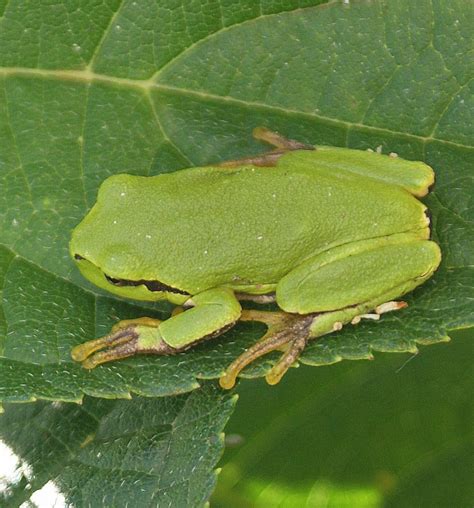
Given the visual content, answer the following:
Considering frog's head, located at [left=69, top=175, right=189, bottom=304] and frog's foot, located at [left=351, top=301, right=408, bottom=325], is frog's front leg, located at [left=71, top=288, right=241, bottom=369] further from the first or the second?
frog's foot, located at [left=351, top=301, right=408, bottom=325]

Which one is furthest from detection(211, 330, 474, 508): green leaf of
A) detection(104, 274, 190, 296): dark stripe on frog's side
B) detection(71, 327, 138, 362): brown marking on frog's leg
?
detection(71, 327, 138, 362): brown marking on frog's leg

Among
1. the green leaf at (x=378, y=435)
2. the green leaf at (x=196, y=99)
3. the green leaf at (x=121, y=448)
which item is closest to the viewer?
the green leaf at (x=121, y=448)

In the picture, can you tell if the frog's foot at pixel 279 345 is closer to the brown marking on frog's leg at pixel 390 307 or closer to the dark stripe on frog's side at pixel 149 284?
the brown marking on frog's leg at pixel 390 307

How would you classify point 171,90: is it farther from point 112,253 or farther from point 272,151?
point 112,253

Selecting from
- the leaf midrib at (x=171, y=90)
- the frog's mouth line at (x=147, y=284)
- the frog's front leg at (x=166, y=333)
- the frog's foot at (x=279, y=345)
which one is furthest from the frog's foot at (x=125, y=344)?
the leaf midrib at (x=171, y=90)

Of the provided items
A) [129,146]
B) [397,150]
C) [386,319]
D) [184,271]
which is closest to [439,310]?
[386,319]

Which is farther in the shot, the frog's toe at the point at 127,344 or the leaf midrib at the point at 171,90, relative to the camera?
the leaf midrib at the point at 171,90

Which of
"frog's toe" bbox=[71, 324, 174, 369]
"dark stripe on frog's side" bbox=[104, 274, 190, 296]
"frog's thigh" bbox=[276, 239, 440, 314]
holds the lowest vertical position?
"frog's toe" bbox=[71, 324, 174, 369]

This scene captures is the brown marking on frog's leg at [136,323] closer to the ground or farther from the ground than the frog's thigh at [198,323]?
closer to the ground

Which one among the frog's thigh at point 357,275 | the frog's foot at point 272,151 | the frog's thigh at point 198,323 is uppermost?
the frog's foot at point 272,151
